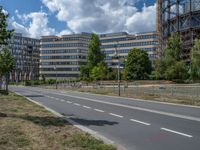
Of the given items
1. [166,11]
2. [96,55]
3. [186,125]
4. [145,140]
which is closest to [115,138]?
[145,140]

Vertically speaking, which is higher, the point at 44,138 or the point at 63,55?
the point at 63,55

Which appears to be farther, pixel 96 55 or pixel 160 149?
pixel 96 55

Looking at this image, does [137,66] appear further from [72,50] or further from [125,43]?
[72,50]

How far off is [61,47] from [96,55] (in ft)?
183

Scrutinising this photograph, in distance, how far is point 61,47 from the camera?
170500 mm

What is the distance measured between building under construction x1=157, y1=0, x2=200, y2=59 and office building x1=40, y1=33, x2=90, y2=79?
6804 cm

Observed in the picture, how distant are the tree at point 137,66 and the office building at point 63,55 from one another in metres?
64.4

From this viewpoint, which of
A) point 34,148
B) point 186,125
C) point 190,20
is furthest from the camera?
point 190,20

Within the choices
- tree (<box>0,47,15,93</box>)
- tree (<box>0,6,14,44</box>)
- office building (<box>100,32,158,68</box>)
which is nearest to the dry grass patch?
tree (<box>0,6,14,44</box>)

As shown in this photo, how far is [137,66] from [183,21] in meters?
17.2

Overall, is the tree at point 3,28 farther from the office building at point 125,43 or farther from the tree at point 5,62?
the office building at point 125,43

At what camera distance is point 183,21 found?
308 ft

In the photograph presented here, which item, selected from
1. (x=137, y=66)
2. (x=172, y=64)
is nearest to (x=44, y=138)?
(x=172, y=64)

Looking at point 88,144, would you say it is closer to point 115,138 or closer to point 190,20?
point 115,138
